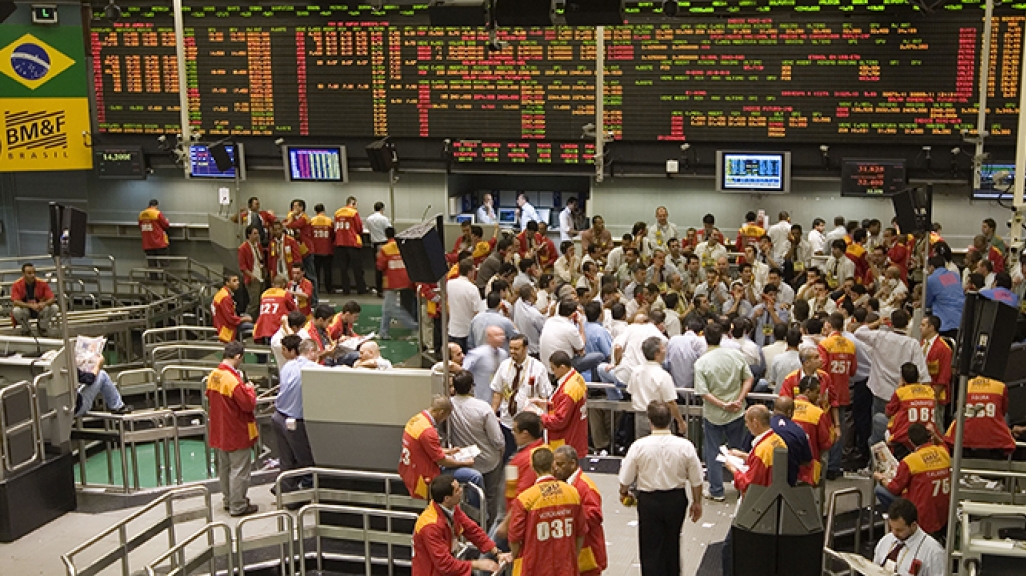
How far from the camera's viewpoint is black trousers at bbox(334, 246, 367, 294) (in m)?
18.0

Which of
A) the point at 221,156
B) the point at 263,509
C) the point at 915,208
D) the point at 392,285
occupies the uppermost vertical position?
the point at 221,156

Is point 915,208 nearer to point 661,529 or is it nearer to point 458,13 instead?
point 661,529

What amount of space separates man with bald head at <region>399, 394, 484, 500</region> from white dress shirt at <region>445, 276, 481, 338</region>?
4.22 m

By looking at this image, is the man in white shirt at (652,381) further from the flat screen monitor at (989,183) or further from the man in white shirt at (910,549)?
the flat screen monitor at (989,183)

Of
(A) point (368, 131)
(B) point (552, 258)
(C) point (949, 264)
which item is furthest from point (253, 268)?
(C) point (949, 264)

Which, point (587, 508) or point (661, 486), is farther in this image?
point (661, 486)

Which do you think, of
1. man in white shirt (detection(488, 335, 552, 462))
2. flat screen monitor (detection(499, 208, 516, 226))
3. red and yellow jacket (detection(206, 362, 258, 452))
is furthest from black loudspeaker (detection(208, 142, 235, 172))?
man in white shirt (detection(488, 335, 552, 462))

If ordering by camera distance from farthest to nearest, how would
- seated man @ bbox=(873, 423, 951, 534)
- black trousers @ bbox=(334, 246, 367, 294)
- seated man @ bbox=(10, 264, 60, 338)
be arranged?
1. black trousers @ bbox=(334, 246, 367, 294)
2. seated man @ bbox=(10, 264, 60, 338)
3. seated man @ bbox=(873, 423, 951, 534)

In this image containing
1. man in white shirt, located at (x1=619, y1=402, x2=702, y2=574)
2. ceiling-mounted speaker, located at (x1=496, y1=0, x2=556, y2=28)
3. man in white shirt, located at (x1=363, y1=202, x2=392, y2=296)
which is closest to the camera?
man in white shirt, located at (x1=619, y1=402, x2=702, y2=574)

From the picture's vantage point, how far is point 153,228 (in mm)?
18781

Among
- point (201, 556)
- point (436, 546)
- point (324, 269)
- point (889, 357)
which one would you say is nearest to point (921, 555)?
point (436, 546)

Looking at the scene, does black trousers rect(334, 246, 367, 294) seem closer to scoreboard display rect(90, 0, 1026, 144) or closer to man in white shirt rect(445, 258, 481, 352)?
scoreboard display rect(90, 0, 1026, 144)

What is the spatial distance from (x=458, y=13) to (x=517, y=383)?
15.8 feet

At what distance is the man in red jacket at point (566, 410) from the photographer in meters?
9.13
